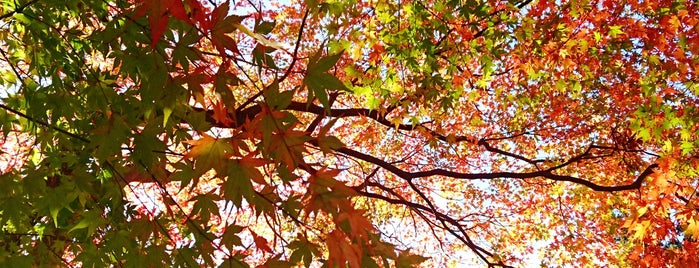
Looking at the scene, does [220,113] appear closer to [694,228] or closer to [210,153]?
[210,153]

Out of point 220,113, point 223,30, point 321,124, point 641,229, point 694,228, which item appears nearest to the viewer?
point 223,30

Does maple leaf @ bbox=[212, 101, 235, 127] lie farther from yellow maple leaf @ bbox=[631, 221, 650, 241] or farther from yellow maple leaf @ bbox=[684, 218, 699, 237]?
yellow maple leaf @ bbox=[684, 218, 699, 237]

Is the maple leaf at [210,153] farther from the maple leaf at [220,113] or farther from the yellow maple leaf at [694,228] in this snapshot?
the yellow maple leaf at [694,228]

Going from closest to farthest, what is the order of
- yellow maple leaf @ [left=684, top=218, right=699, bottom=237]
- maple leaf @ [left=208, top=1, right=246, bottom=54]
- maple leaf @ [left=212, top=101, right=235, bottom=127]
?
1. maple leaf @ [left=208, top=1, right=246, bottom=54]
2. maple leaf @ [left=212, top=101, right=235, bottom=127]
3. yellow maple leaf @ [left=684, top=218, right=699, bottom=237]

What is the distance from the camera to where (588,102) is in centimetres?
808

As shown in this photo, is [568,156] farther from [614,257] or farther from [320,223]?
[320,223]

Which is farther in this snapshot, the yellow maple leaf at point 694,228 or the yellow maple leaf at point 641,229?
the yellow maple leaf at point 641,229

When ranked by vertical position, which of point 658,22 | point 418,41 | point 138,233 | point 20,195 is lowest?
point 138,233

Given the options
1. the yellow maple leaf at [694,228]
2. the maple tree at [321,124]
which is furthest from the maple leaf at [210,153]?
the yellow maple leaf at [694,228]

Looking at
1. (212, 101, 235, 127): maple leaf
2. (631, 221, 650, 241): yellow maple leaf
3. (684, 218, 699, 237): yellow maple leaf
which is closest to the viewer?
(212, 101, 235, 127): maple leaf

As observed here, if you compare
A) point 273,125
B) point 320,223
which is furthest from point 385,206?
point 273,125

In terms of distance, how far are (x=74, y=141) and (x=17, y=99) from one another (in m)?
0.42

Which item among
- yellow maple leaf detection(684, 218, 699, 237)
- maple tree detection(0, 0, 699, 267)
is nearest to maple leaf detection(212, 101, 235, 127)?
maple tree detection(0, 0, 699, 267)

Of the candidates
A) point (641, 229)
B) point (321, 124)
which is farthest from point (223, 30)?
point (321, 124)
